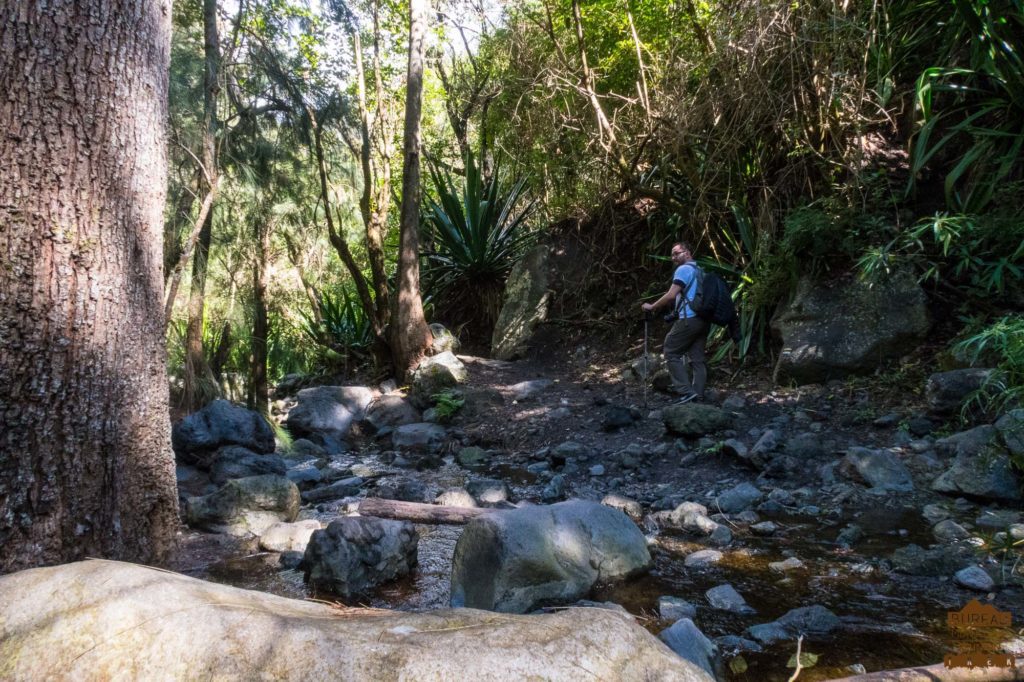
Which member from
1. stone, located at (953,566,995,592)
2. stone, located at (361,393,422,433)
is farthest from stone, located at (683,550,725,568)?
stone, located at (361,393,422,433)

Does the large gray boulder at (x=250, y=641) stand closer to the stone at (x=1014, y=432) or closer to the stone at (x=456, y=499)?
the stone at (x=456, y=499)

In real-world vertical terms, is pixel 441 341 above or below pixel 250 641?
above

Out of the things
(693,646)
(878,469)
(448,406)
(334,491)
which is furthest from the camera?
(448,406)

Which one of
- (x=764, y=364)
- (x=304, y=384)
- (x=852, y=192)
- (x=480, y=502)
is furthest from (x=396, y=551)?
(x=304, y=384)

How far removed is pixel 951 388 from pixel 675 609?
316cm

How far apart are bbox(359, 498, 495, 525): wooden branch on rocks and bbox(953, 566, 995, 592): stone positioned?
2.34 m

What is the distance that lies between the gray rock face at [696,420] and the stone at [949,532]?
6.72ft

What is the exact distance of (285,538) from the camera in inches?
146

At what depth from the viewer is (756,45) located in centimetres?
630

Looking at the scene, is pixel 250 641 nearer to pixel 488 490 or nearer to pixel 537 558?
pixel 537 558

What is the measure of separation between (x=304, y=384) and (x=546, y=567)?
9805 mm

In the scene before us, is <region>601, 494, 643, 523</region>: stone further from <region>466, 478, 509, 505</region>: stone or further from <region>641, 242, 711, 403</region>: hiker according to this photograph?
<region>641, 242, 711, 403</region>: hiker

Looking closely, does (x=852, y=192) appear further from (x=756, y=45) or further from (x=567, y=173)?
(x=567, y=173)

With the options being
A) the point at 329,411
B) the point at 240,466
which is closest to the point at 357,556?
the point at 240,466
